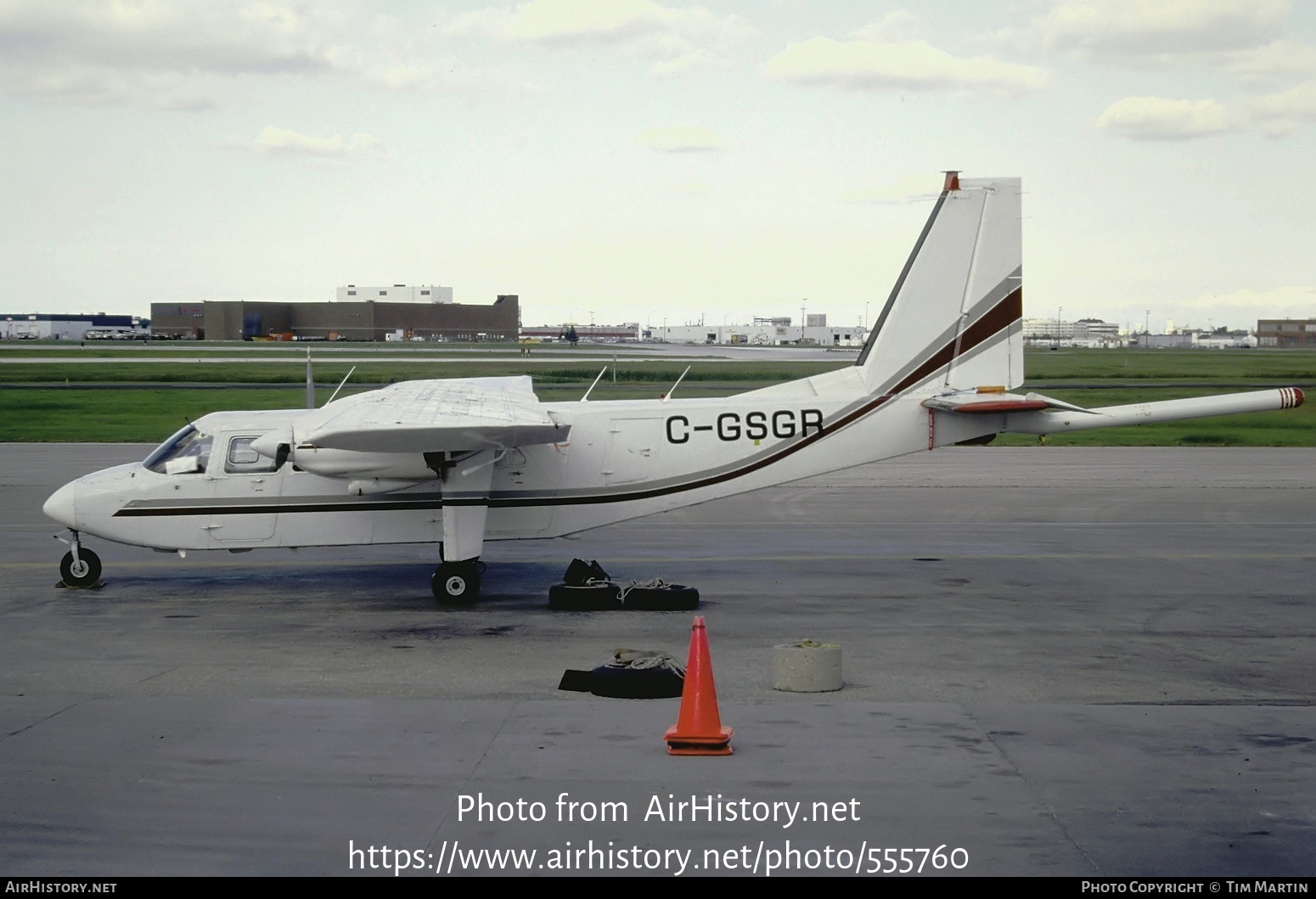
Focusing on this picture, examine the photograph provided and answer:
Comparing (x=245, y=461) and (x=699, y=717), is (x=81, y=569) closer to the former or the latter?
(x=245, y=461)

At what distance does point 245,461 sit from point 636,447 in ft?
18.9

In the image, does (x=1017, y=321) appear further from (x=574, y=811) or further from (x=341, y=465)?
(x=574, y=811)

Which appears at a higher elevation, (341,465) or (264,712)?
(341,465)

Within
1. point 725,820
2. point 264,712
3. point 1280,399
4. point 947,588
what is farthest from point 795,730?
point 1280,399

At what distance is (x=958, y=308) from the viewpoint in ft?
59.8

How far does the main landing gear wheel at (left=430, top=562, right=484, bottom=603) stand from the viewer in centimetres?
1655

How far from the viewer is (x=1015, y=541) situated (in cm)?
2192

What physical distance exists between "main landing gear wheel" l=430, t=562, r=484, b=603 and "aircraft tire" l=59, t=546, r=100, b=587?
526 centimetres

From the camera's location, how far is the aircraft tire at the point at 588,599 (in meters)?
16.1

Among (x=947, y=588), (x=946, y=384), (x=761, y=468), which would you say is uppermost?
(x=946, y=384)

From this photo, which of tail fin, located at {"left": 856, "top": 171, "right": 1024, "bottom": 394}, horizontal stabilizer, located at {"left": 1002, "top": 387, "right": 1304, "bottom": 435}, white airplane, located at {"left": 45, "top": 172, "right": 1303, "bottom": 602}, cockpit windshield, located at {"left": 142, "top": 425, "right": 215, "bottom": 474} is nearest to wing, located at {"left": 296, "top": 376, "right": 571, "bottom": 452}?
white airplane, located at {"left": 45, "top": 172, "right": 1303, "bottom": 602}

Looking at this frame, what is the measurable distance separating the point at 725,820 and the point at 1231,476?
27.4 metres

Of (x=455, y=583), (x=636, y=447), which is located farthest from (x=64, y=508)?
(x=636, y=447)

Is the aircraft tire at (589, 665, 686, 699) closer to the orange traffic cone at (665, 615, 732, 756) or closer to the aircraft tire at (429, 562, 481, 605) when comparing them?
the orange traffic cone at (665, 615, 732, 756)
